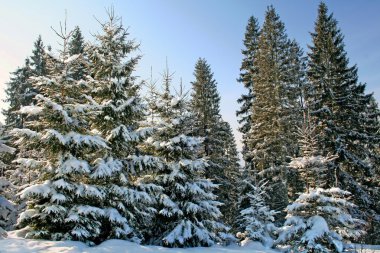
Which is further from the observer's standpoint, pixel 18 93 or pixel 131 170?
pixel 18 93

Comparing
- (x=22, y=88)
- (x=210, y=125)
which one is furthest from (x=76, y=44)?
(x=210, y=125)

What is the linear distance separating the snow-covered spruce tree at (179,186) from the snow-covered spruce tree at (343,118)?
41.3ft

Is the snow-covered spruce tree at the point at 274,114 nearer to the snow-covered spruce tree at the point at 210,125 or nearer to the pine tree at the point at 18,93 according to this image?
the snow-covered spruce tree at the point at 210,125

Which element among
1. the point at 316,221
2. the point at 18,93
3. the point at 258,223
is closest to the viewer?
the point at 316,221

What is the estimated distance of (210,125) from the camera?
29578 millimetres

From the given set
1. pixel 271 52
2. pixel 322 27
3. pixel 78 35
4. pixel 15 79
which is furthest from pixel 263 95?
pixel 15 79

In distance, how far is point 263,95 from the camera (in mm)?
31828

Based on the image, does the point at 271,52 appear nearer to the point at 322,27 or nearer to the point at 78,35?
the point at 322,27

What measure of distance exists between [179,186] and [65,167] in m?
5.79

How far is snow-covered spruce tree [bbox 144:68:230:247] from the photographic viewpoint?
16.8 metres

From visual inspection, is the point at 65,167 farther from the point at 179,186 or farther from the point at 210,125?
the point at 210,125

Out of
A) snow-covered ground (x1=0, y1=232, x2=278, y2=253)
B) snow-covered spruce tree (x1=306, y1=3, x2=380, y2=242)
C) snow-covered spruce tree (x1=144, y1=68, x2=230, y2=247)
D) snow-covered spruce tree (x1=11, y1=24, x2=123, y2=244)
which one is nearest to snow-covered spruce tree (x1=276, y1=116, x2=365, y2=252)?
snow-covered spruce tree (x1=144, y1=68, x2=230, y2=247)

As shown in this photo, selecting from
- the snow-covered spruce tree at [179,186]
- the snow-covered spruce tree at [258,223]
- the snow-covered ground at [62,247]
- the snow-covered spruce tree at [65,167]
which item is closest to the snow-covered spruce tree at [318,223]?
the snow-covered spruce tree at [179,186]

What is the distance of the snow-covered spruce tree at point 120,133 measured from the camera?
15.2m
